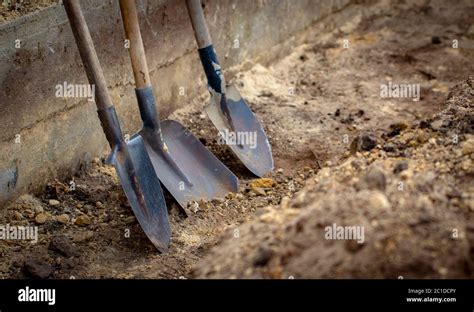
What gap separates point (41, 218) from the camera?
393cm

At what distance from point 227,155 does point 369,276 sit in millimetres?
1895

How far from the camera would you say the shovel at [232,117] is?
14.5 feet

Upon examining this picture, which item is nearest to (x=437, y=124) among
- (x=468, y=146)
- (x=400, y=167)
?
(x=468, y=146)

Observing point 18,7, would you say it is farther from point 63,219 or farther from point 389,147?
point 389,147

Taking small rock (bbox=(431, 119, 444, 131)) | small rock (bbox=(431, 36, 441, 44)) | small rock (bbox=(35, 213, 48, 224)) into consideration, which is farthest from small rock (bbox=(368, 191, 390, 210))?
small rock (bbox=(431, 36, 441, 44))

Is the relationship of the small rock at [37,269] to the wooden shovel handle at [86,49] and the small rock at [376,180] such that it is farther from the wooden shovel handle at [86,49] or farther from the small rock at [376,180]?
the small rock at [376,180]

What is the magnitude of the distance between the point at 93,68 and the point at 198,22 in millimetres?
825

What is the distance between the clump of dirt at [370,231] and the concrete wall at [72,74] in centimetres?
123

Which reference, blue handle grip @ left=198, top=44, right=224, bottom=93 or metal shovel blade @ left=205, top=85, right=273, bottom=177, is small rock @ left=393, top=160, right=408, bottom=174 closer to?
metal shovel blade @ left=205, top=85, right=273, bottom=177

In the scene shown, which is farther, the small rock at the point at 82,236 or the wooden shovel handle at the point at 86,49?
the small rock at the point at 82,236

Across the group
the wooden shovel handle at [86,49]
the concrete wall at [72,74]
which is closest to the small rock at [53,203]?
the concrete wall at [72,74]

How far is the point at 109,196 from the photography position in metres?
4.14

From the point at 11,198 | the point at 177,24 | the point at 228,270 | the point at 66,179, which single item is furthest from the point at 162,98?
the point at 228,270

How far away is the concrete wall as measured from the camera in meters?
3.86
